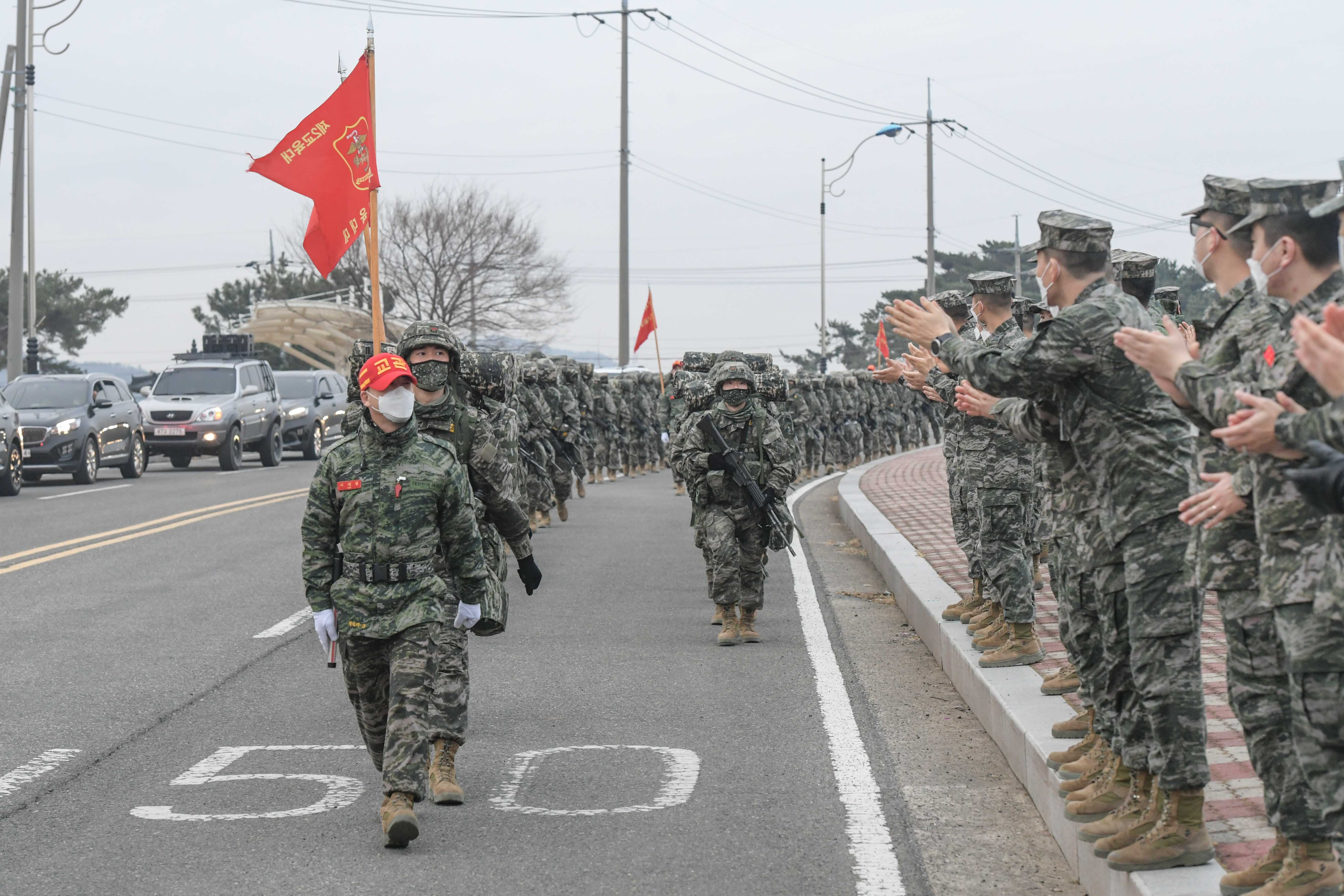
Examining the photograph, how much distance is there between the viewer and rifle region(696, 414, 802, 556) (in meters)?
10.2

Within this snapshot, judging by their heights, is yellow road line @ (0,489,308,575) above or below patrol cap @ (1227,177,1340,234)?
below

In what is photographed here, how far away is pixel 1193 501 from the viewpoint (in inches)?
166

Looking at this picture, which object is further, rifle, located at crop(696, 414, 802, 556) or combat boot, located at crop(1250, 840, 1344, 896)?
rifle, located at crop(696, 414, 802, 556)

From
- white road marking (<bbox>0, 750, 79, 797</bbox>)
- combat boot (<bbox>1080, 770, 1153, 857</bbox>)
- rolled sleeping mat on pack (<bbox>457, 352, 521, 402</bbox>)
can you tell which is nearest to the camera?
combat boot (<bbox>1080, 770, 1153, 857</bbox>)

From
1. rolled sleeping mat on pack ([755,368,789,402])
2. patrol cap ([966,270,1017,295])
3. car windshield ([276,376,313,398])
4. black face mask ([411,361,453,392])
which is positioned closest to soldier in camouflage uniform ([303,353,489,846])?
black face mask ([411,361,453,392])

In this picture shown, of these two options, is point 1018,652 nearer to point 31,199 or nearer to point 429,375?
point 429,375

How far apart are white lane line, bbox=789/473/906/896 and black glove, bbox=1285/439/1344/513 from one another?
2306mm

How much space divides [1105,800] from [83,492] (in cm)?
2008

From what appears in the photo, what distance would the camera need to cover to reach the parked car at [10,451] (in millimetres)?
21547

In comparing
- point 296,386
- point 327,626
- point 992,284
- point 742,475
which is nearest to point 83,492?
point 296,386

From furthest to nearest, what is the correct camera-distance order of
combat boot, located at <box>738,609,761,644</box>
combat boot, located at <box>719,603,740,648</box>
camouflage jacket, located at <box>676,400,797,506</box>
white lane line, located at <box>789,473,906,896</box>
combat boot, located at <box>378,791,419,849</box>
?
camouflage jacket, located at <box>676,400,797,506</box> → combat boot, located at <box>738,609,761,644</box> → combat boot, located at <box>719,603,740,648</box> → combat boot, located at <box>378,791,419,849</box> → white lane line, located at <box>789,473,906,896</box>

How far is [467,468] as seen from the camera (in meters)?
7.11

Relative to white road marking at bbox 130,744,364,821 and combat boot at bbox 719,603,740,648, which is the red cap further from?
combat boot at bbox 719,603,740,648

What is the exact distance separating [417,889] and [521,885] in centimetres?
34
